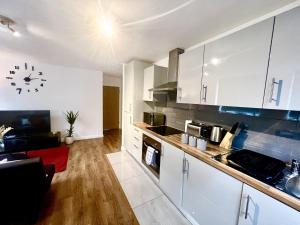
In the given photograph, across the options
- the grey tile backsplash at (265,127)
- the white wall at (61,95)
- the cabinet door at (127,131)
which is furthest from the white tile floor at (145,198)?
the white wall at (61,95)

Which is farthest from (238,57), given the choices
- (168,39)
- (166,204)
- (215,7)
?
(166,204)

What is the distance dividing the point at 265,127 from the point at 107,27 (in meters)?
2.17

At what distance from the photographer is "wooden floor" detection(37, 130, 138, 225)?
5.08 feet

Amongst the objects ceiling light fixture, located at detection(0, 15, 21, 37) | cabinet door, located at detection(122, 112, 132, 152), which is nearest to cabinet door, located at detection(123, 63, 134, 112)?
cabinet door, located at detection(122, 112, 132, 152)

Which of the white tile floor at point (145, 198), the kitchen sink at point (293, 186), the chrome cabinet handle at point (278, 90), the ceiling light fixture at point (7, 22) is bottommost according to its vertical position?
the white tile floor at point (145, 198)

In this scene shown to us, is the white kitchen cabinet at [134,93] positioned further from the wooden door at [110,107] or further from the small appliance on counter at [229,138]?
the wooden door at [110,107]

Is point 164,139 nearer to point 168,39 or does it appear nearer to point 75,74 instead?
point 168,39

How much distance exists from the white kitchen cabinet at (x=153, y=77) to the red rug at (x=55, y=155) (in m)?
2.25

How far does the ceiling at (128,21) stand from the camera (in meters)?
1.26

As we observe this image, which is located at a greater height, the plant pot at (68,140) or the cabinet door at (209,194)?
the cabinet door at (209,194)

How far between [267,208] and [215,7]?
1712 mm

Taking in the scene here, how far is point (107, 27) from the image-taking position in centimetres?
169

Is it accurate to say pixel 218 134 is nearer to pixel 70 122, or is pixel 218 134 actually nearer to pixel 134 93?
pixel 134 93

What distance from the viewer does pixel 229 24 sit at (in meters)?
1.54
